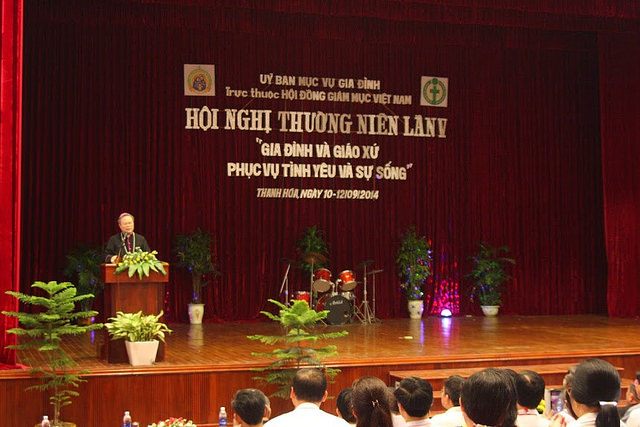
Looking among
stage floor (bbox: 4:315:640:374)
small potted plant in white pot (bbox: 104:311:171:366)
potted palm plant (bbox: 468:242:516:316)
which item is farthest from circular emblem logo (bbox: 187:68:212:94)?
small potted plant in white pot (bbox: 104:311:171:366)

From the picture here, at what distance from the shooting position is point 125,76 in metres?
10.9

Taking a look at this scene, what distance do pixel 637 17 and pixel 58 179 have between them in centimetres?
724

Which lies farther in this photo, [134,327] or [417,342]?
[417,342]

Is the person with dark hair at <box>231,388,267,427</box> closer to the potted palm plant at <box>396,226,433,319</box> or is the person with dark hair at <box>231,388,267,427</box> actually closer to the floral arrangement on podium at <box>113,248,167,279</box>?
the floral arrangement on podium at <box>113,248,167,279</box>

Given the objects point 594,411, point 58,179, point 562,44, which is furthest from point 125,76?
point 594,411

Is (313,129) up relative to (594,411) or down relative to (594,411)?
up

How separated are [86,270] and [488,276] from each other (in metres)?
5.33

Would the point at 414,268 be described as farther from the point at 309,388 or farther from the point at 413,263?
the point at 309,388

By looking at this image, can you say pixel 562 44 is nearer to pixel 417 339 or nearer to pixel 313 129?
pixel 313 129

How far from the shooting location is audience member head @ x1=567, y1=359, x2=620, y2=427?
115 inches

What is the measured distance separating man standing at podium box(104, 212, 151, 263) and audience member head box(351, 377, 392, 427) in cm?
423

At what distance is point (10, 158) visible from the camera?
674cm

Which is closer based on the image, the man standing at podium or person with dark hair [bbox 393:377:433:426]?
person with dark hair [bbox 393:377:433:426]

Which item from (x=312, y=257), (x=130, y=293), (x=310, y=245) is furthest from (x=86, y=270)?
(x=130, y=293)
